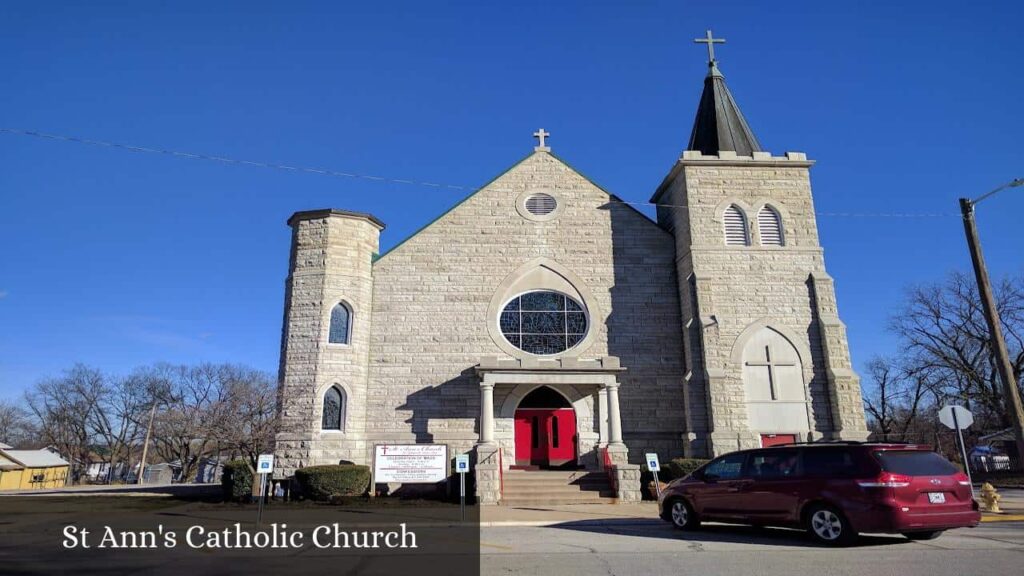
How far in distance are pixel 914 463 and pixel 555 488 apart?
1030 centimetres

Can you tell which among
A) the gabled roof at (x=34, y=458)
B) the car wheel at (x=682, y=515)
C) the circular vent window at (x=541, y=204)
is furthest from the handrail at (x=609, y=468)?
the gabled roof at (x=34, y=458)

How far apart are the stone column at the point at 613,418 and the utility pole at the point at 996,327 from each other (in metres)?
9.08

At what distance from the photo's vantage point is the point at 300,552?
28.5ft

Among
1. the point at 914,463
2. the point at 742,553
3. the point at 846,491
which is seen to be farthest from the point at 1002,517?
the point at 742,553

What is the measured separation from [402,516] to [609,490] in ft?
21.1

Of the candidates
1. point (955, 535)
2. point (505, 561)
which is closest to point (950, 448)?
point (955, 535)

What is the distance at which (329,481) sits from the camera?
17.1 metres

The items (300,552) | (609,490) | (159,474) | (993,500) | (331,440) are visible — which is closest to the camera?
(300,552)

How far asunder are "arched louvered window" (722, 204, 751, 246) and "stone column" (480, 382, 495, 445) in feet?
A: 30.9

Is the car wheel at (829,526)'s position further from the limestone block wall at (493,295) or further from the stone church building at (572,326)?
the limestone block wall at (493,295)

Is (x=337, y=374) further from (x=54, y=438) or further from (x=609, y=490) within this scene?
(x=54, y=438)

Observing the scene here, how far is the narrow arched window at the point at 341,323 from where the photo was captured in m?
20.1

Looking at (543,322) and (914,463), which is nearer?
(914,463)

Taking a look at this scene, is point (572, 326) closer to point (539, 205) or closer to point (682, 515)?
point (539, 205)
